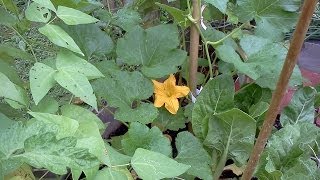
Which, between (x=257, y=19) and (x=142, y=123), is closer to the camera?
(x=142, y=123)

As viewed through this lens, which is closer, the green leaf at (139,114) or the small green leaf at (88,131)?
the small green leaf at (88,131)

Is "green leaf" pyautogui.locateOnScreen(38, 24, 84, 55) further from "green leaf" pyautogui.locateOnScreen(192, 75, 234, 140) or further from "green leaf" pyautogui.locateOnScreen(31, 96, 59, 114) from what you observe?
"green leaf" pyautogui.locateOnScreen(192, 75, 234, 140)

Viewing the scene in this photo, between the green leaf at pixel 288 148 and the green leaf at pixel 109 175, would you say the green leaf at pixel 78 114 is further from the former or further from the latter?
the green leaf at pixel 288 148

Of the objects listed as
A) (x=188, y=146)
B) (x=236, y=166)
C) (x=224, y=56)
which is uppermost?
(x=224, y=56)

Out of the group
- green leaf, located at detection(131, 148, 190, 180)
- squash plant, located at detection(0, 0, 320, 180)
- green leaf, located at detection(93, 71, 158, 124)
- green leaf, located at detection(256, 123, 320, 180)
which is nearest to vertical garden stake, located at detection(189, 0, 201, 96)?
squash plant, located at detection(0, 0, 320, 180)

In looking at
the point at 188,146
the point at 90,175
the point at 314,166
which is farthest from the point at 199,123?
the point at 90,175

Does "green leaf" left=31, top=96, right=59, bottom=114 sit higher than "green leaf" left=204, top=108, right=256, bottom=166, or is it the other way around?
"green leaf" left=31, top=96, right=59, bottom=114

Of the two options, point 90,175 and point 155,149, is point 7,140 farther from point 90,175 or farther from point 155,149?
point 155,149

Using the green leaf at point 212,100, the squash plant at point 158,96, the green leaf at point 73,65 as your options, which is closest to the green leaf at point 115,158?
the squash plant at point 158,96
